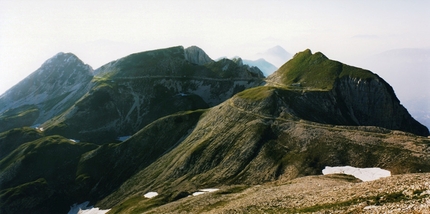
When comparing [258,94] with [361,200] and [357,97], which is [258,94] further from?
[361,200]

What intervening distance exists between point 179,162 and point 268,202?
74.6 metres

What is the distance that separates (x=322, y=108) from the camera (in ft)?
463

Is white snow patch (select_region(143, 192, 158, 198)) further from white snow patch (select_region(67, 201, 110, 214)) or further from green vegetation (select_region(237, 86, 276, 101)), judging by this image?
green vegetation (select_region(237, 86, 276, 101))

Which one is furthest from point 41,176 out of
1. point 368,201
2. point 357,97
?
point 357,97

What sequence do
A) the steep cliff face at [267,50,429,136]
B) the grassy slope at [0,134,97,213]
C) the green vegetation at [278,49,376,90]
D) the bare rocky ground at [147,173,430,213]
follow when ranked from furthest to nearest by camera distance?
the green vegetation at [278,49,376,90]
the steep cliff face at [267,50,429,136]
the grassy slope at [0,134,97,213]
the bare rocky ground at [147,173,430,213]

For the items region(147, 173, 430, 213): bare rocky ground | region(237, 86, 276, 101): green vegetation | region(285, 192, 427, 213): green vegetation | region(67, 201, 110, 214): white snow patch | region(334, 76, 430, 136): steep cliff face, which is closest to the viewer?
region(147, 173, 430, 213): bare rocky ground

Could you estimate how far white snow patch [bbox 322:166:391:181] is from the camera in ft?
250

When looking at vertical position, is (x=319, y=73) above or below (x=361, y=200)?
above

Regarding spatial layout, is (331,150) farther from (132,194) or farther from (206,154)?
(132,194)

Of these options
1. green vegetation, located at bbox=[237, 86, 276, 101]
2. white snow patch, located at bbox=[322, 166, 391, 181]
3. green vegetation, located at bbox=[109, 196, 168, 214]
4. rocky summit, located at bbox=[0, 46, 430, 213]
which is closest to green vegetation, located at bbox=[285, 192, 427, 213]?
rocky summit, located at bbox=[0, 46, 430, 213]

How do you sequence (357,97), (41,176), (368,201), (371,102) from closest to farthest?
(368,201)
(41,176)
(371,102)
(357,97)

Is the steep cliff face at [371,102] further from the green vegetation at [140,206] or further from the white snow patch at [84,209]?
the white snow patch at [84,209]

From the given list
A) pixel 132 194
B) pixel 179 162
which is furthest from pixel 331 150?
pixel 132 194

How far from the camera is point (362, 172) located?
3174 inches
